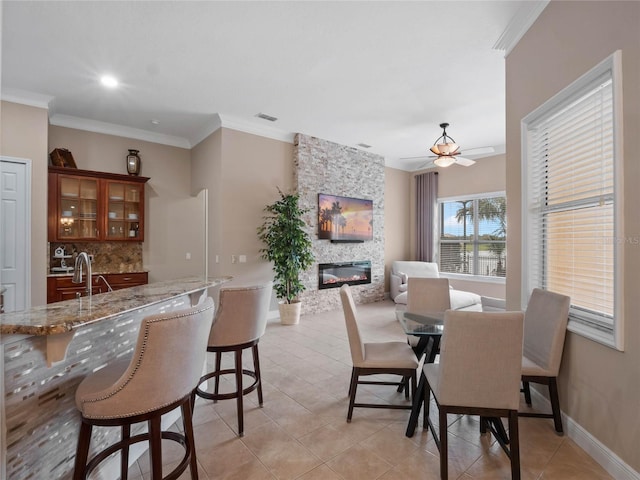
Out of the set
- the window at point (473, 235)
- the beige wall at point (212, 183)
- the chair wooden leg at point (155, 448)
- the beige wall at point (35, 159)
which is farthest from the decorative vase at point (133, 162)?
the window at point (473, 235)

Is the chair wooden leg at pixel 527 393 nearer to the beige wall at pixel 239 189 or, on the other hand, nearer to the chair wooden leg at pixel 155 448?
the chair wooden leg at pixel 155 448

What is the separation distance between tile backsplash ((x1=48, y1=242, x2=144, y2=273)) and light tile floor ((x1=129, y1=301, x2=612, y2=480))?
3.55 meters

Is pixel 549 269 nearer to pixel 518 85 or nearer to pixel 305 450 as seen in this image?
pixel 518 85

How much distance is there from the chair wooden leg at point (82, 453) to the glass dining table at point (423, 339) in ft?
6.05

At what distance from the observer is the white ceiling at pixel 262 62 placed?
2.67 m

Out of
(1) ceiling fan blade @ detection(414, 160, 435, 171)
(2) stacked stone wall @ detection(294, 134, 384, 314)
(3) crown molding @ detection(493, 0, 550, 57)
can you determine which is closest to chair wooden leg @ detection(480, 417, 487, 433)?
(3) crown molding @ detection(493, 0, 550, 57)

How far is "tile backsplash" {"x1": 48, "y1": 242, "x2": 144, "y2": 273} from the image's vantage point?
469 cm

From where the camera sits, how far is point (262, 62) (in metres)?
3.39

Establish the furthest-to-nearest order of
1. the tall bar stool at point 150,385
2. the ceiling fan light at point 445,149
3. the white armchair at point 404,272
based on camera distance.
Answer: the white armchair at point 404,272 → the ceiling fan light at point 445,149 → the tall bar stool at point 150,385

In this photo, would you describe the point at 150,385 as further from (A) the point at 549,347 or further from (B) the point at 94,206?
(B) the point at 94,206

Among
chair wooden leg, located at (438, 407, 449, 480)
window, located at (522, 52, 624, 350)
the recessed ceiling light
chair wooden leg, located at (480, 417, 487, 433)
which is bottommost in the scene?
chair wooden leg, located at (480, 417, 487, 433)

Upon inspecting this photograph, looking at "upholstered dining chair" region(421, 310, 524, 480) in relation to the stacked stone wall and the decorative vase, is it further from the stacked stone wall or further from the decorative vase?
the decorative vase

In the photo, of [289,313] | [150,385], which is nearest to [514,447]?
[150,385]

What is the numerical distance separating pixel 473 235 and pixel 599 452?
17.8 feet
